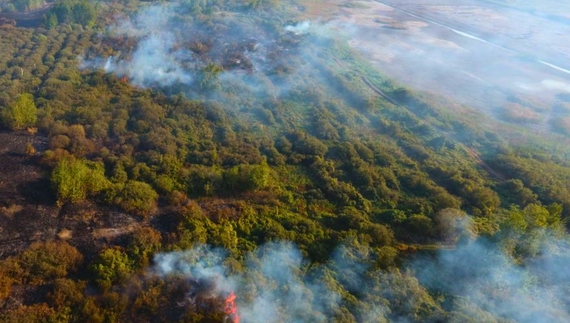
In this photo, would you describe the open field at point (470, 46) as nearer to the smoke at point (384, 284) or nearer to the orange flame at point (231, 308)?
the smoke at point (384, 284)

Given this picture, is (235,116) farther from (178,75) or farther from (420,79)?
(420,79)

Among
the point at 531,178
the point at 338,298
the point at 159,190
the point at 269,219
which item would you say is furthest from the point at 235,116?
the point at 531,178

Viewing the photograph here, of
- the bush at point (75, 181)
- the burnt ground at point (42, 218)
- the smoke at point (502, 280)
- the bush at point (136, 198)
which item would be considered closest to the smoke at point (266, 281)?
the burnt ground at point (42, 218)

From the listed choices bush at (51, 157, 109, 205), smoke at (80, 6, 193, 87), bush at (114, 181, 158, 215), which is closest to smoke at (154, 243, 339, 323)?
bush at (114, 181, 158, 215)

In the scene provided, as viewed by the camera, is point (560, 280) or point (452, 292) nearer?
point (452, 292)

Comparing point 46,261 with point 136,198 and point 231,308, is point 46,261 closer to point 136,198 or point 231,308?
point 136,198

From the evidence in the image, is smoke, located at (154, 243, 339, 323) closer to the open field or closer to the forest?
the forest

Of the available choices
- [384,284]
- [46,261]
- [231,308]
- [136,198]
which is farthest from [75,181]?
[384,284]
